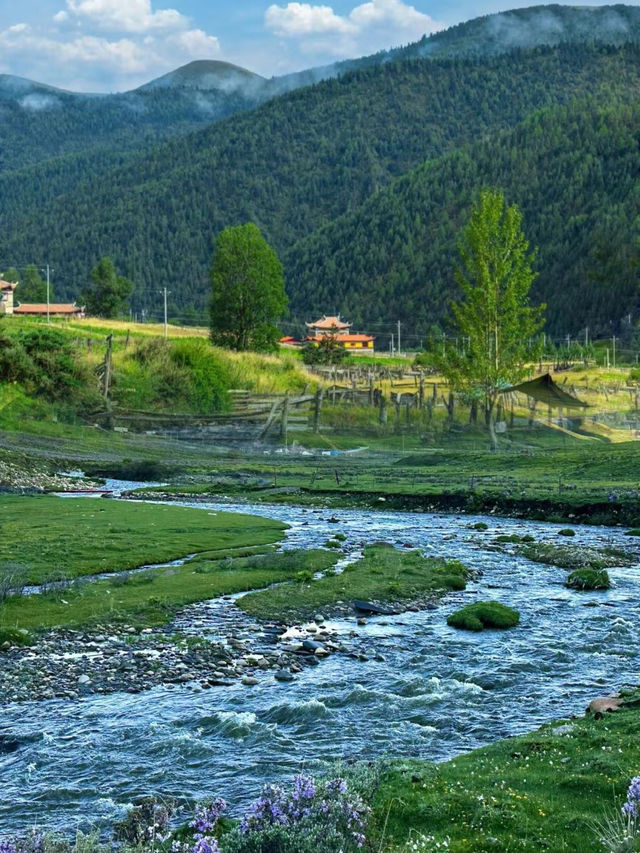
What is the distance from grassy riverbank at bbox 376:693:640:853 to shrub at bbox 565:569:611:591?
12804mm

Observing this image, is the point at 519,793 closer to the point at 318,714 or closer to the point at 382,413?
the point at 318,714

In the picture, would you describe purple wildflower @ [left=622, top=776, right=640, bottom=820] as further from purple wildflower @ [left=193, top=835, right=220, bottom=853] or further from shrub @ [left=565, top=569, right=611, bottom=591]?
shrub @ [left=565, top=569, right=611, bottom=591]

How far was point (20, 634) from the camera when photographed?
2009cm

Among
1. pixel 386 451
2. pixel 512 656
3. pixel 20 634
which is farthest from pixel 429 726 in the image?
pixel 386 451

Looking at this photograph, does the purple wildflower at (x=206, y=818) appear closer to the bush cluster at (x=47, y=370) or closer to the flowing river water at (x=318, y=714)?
the flowing river water at (x=318, y=714)

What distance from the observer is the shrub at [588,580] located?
87.2 feet

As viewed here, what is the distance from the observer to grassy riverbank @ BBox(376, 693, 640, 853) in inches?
411

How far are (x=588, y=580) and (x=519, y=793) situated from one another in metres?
15.9

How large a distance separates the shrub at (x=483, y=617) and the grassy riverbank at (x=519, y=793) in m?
7.88

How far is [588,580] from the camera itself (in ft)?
87.6

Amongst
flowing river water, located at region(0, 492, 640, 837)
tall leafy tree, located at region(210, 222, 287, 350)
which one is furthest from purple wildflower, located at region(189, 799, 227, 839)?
tall leafy tree, located at region(210, 222, 287, 350)

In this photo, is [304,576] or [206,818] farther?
[304,576]

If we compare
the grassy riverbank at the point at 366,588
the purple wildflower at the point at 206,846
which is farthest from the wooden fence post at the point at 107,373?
the purple wildflower at the point at 206,846

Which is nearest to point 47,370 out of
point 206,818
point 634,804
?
point 206,818
